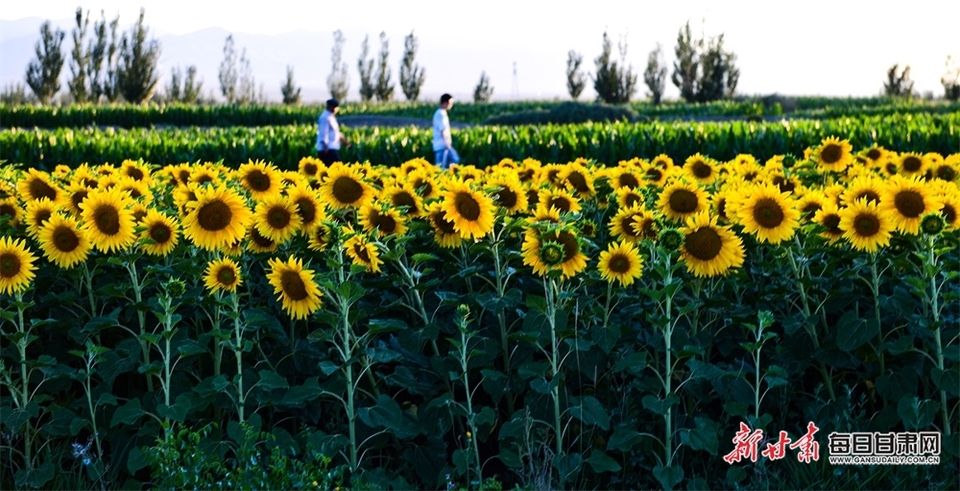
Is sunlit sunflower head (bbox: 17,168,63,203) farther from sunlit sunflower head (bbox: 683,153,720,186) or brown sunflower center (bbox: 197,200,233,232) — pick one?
sunlit sunflower head (bbox: 683,153,720,186)

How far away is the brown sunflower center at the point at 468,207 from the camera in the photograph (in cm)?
479

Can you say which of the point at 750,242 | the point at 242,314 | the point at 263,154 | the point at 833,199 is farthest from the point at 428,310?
the point at 263,154

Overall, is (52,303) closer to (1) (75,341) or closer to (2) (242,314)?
(1) (75,341)

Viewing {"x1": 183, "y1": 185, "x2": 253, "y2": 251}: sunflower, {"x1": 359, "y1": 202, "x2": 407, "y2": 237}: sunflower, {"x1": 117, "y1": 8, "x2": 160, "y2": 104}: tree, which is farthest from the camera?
{"x1": 117, "y1": 8, "x2": 160, "y2": 104}: tree

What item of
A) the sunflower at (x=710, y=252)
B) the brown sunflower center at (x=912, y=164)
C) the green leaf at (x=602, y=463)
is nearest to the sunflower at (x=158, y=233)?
the green leaf at (x=602, y=463)

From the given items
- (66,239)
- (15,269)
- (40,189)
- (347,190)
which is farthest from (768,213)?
(40,189)

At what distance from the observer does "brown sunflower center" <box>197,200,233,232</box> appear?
4.71 metres

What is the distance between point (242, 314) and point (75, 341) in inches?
33.3

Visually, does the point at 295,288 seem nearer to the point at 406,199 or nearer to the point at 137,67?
Answer: the point at 406,199

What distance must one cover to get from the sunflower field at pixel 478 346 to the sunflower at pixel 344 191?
1 cm

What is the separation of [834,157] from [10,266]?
5.12 metres

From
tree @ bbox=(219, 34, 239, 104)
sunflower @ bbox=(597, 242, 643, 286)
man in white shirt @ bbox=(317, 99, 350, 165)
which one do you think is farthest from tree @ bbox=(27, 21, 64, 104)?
sunflower @ bbox=(597, 242, 643, 286)

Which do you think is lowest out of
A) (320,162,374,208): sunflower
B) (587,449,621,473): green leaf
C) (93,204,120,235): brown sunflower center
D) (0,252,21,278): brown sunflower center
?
(587,449,621,473): green leaf

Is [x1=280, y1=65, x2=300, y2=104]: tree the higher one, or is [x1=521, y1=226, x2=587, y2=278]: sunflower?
[x1=280, y1=65, x2=300, y2=104]: tree
